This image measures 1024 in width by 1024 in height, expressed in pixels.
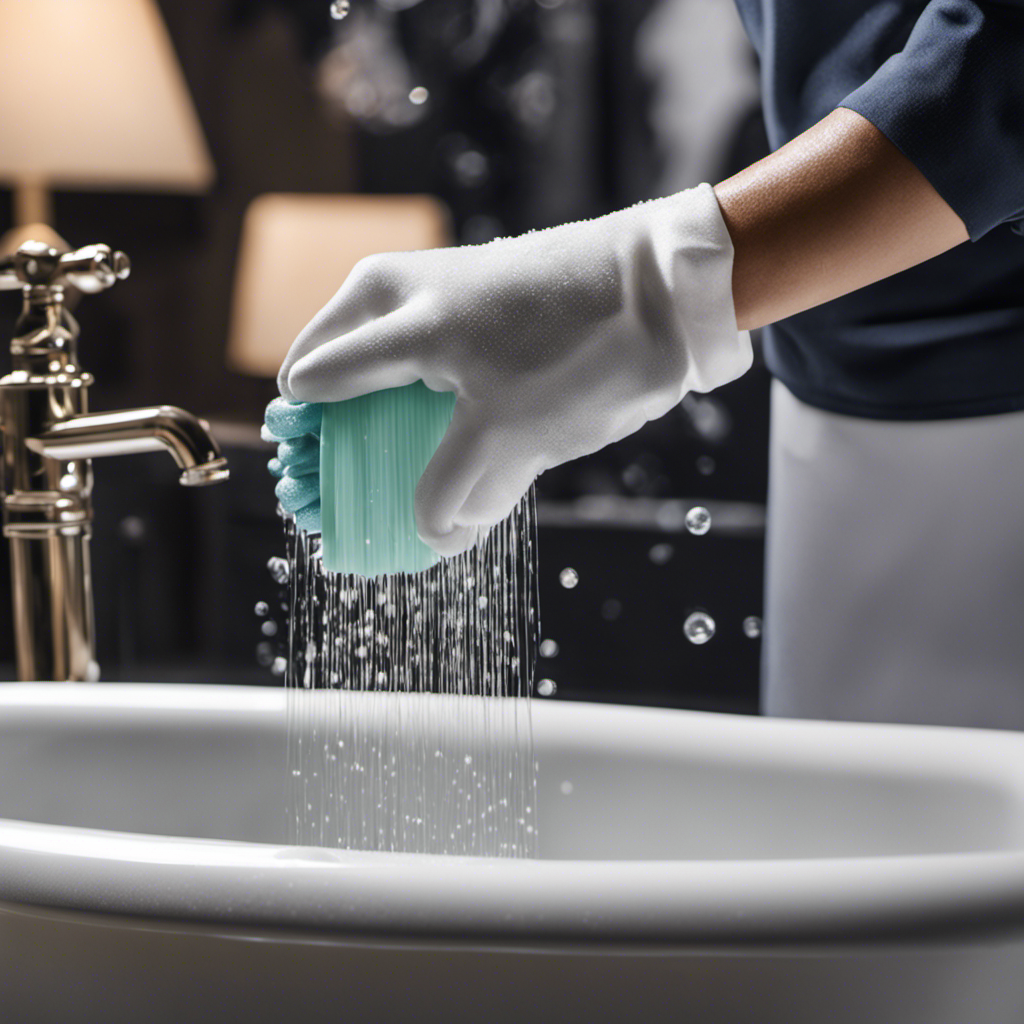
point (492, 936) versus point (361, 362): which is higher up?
point (361, 362)

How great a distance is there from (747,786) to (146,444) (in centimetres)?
41

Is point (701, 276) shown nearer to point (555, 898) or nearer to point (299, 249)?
point (555, 898)

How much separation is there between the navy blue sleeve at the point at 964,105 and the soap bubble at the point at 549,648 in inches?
33.2

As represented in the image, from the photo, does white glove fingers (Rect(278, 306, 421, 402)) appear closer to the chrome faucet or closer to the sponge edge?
the sponge edge

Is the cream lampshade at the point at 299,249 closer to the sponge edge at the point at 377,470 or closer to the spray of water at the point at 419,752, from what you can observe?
the spray of water at the point at 419,752

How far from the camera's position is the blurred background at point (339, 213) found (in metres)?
1.14

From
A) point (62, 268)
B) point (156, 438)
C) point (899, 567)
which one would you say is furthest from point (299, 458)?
point (899, 567)

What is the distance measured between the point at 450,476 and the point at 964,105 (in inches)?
10.6

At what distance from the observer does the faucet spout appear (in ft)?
2.16

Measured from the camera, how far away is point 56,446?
2.32 ft

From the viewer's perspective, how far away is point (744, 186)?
47 cm

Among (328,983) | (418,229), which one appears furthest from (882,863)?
(418,229)

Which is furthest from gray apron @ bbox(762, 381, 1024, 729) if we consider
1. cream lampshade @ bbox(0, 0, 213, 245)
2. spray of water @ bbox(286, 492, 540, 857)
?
cream lampshade @ bbox(0, 0, 213, 245)

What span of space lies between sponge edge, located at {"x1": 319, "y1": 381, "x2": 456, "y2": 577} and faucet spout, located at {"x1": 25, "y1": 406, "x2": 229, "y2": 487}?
6.6 inches
